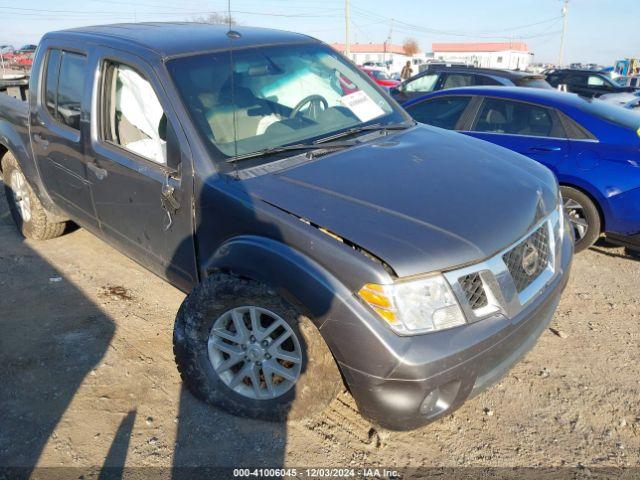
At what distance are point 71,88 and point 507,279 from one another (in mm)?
3098

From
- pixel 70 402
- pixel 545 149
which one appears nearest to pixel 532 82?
pixel 545 149

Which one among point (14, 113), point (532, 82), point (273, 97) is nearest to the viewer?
point (273, 97)

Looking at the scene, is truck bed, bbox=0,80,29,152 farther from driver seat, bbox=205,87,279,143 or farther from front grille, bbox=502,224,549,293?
front grille, bbox=502,224,549,293

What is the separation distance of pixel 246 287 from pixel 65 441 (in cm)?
121

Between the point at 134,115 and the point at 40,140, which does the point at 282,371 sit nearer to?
the point at 134,115

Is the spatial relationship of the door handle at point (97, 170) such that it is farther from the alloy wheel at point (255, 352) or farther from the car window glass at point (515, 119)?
the car window glass at point (515, 119)

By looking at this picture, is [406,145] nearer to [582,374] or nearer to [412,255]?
[412,255]

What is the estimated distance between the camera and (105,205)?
3.36 meters

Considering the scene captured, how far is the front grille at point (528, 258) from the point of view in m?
2.30

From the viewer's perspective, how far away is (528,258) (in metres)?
2.40

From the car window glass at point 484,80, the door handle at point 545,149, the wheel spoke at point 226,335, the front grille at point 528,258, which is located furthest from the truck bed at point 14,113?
the car window glass at point 484,80

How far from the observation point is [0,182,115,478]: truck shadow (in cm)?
262

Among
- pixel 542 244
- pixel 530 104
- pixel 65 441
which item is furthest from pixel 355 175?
pixel 530 104

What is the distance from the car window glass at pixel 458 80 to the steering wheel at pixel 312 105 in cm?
650
